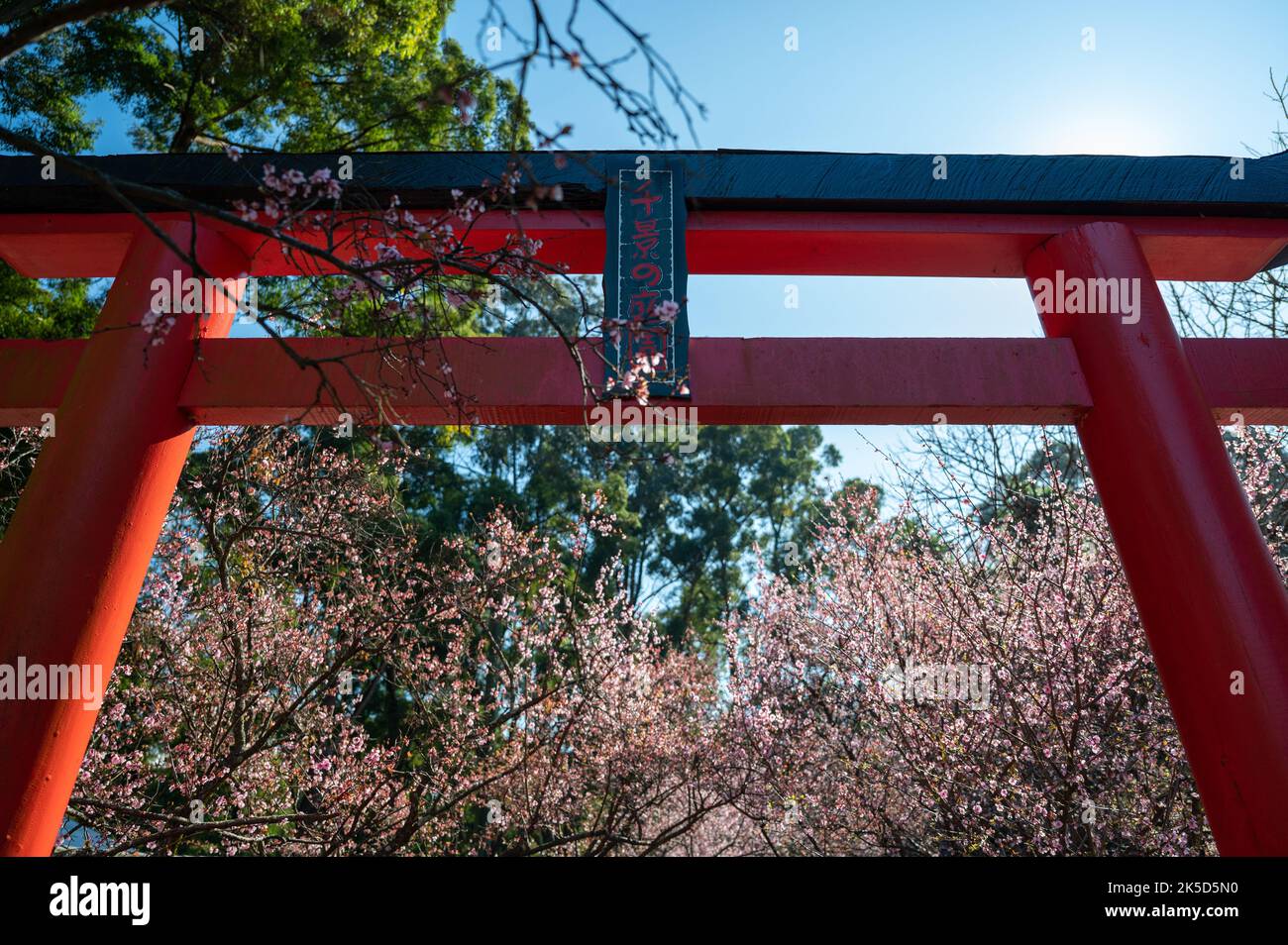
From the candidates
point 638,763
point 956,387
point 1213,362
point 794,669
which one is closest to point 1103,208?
point 1213,362

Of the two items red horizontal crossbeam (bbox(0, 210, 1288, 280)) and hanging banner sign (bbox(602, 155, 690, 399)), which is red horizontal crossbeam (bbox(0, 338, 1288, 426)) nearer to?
hanging banner sign (bbox(602, 155, 690, 399))

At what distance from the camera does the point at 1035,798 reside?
429 cm

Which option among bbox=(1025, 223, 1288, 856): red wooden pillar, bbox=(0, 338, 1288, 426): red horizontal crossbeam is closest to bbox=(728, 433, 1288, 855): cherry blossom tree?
bbox=(1025, 223, 1288, 856): red wooden pillar

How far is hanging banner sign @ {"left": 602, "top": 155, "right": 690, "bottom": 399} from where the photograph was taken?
10.1 feet

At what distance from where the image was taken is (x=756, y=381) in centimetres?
318

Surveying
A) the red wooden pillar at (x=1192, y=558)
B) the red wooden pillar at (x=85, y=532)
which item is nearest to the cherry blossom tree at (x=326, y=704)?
the red wooden pillar at (x=85, y=532)

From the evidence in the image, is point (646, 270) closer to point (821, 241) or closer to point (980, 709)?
point (821, 241)

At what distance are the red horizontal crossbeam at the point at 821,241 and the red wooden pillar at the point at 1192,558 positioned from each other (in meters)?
0.37

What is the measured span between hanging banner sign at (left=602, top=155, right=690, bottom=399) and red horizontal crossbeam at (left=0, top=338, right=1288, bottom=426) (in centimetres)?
13

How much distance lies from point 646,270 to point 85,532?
2316mm

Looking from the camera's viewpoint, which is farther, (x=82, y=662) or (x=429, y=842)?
(x=429, y=842)

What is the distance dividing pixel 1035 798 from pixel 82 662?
14.5 feet

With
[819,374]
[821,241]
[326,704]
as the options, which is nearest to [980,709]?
[819,374]
